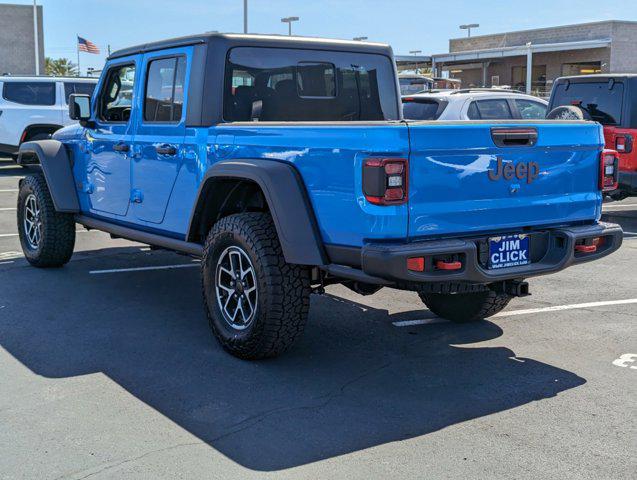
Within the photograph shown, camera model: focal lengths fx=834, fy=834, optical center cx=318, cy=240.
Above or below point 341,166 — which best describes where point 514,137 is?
above

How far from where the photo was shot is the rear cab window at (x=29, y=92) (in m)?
17.6

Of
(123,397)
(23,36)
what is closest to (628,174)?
(123,397)

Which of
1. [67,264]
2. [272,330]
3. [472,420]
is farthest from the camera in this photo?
[67,264]

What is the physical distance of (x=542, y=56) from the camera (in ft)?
142

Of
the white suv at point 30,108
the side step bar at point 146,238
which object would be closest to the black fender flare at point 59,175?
the side step bar at point 146,238

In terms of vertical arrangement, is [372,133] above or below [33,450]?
above

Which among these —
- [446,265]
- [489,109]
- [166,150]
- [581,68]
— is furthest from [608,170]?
[581,68]

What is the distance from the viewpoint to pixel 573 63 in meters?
41.7

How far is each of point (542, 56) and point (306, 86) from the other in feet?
131

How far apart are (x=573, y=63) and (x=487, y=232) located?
3984 centimetres

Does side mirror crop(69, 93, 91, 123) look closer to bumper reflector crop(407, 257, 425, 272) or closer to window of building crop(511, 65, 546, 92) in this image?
bumper reflector crop(407, 257, 425, 272)

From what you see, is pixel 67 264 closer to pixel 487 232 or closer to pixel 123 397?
pixel 123 397

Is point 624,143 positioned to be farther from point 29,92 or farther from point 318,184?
point 29,92

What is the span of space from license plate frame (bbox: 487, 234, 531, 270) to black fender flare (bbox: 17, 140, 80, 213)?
13.5 feet
